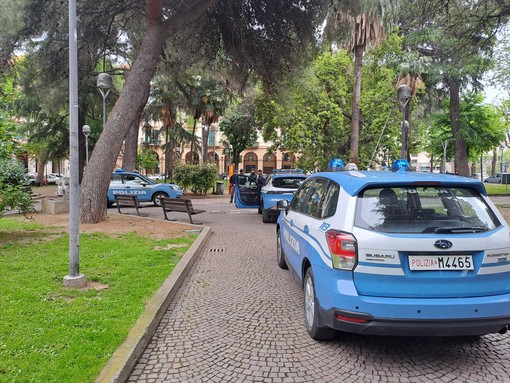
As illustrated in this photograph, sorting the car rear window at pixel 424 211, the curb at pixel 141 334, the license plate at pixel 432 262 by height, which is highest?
the car rear window at pixel 424 211

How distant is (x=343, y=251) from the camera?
3.21 m

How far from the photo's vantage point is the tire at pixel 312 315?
3.65 m

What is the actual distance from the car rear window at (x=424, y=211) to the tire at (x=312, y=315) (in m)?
0.94

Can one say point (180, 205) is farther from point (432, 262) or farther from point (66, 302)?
point (432, 262)

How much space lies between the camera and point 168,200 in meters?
12.1

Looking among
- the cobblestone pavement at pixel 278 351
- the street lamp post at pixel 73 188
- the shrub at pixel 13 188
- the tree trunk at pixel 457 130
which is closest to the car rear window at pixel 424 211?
the cobblestone pavement at pixel 278 351

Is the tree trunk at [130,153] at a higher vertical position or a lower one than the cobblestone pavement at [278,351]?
higher

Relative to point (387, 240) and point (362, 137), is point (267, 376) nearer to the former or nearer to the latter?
point (387, 240)

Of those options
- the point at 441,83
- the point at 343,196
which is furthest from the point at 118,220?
the point at 441,83

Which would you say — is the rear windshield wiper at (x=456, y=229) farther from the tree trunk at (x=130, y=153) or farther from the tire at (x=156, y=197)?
the tree trunk at (x=130, y=153)

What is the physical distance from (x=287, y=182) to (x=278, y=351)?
882cm

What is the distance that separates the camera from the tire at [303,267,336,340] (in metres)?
3.65

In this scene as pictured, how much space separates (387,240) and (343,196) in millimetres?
654

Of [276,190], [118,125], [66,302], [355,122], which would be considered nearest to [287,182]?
[276,190]
